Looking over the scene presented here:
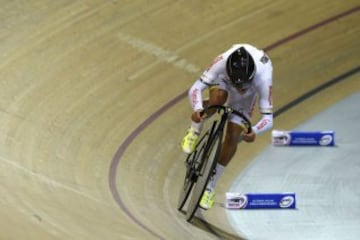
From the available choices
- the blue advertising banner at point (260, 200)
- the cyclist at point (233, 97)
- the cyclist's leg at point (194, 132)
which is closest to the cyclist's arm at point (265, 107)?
the cyclist at point (233, 97)

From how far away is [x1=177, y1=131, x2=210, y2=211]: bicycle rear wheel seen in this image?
5323 mm

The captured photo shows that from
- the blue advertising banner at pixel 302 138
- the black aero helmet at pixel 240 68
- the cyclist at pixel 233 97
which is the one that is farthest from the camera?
the blue advertising banner at pixel 302 138

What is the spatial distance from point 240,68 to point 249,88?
1.23ft

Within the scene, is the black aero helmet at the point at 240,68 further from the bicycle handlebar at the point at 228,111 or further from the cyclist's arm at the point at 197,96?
the cyclist's arm at the point at 197,96

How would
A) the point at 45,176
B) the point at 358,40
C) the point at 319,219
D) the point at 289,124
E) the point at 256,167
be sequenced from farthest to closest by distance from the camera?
the point at 358,40 → the point at 289,124 → the point at 256,167 → the point at 319,219 → the point at 45,176

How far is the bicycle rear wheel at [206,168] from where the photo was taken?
509 cm

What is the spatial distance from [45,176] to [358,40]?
15.4 feet

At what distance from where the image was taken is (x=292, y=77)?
779cm

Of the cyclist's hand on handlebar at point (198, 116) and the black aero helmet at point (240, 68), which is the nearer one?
the black aero helmet at point (240, 68)

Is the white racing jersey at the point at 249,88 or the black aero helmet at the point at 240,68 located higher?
the black aero helmet at the point at 240,68

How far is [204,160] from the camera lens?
17.1ft

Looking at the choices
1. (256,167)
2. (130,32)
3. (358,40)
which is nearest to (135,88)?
(130,32)

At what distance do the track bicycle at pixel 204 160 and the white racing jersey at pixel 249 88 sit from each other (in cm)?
11

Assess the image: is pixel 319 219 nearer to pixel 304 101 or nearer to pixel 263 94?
pixel 263 94
